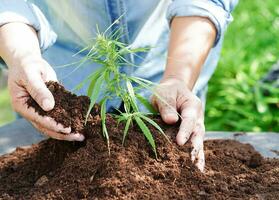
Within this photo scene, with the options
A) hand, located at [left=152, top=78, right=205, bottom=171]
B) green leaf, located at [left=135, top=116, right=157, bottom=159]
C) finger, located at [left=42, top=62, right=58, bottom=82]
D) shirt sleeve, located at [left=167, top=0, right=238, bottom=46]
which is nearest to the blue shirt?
shirt sleeve, located at [left=167, top=0, right=238, bottom=46]

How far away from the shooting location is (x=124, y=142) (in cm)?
182

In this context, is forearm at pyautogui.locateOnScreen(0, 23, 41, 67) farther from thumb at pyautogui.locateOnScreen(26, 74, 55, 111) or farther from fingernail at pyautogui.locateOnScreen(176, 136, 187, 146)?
fingernail at pyautogui.locateOnScreen(176, 136, 187, 146)

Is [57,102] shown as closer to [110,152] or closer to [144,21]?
[110,152]

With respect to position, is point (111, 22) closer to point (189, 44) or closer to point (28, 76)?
point (189, 44)

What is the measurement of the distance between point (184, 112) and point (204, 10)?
565mm

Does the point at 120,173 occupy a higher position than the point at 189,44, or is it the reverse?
the point at 189,44

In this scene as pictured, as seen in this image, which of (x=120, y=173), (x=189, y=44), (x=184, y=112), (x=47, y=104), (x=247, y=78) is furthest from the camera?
(x=247, y=78)

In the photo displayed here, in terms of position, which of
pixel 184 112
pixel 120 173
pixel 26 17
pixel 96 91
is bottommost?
pixel 120 173

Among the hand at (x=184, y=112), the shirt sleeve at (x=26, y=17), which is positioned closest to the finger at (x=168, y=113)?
the hand at (x=184, y=112)

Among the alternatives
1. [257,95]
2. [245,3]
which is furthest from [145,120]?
[245,3]

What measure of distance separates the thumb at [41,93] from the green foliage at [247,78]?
219 cm

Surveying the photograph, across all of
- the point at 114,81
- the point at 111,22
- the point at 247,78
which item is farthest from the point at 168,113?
the point at 247,78

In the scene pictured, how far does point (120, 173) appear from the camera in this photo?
170cm

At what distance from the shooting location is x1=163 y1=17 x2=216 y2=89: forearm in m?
2.23
